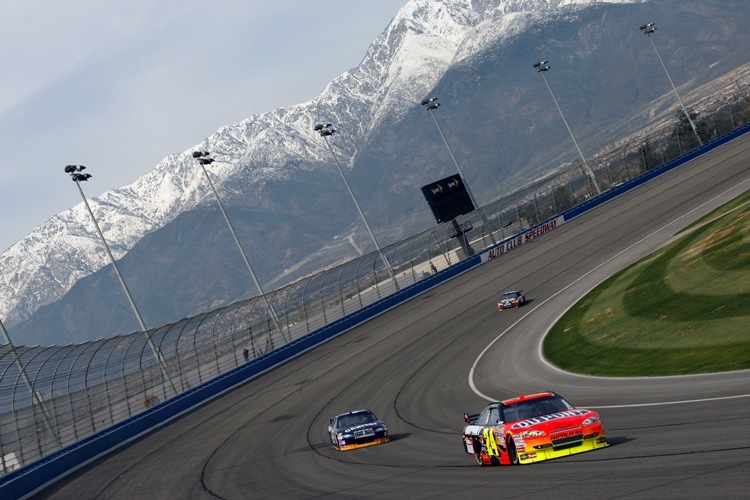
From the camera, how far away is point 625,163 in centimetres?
7725

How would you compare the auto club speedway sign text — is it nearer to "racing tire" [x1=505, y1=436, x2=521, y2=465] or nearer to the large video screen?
the large video screen

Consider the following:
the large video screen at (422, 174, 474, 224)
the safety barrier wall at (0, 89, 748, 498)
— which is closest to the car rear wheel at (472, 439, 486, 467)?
the safety barrier wall at (0, 89, 748, 498)

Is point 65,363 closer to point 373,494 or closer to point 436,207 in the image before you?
point 373,494

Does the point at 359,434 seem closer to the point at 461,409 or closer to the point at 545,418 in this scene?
the point at 461,409

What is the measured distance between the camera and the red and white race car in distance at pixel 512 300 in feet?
148

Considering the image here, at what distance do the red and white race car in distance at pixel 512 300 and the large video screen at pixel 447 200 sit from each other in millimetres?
20697

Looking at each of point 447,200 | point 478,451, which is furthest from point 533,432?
point 447,200

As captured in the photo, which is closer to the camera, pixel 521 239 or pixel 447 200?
pixel 447 200

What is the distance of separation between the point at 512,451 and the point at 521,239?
53.1 m

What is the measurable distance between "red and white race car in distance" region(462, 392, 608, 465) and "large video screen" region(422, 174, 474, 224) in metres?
48.6

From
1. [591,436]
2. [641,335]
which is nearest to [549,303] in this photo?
[641,335]

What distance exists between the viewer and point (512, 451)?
16.5m

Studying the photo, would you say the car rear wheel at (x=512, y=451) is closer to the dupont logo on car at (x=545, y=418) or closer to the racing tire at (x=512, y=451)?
the racing tire at (x=512, y=451)

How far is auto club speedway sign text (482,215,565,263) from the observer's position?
220 feet
